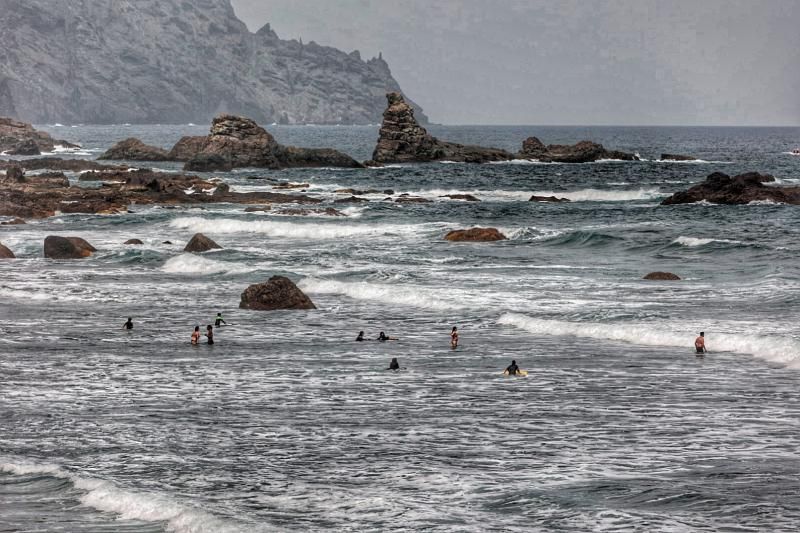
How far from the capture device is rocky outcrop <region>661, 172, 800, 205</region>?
3223 inches

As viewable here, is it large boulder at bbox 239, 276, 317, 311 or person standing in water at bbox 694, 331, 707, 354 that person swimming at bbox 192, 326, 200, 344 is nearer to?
large boulder at bbox 239, 276, 317, 311

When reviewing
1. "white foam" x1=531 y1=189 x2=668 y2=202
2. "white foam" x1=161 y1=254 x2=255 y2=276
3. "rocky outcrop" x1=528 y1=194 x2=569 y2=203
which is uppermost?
"white foam" x1=531 y1=189 x2=668 y2=202

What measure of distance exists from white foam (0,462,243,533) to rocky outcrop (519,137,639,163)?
5409 inches

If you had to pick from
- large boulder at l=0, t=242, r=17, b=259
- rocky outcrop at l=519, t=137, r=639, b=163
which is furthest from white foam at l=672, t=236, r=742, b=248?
rocky outcrop at l=519, t=137, r=639, b=163

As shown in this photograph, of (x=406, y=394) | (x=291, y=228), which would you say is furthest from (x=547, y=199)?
(x=406, y=394)

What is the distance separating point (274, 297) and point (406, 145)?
11252 centimetres

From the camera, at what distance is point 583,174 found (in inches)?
4966

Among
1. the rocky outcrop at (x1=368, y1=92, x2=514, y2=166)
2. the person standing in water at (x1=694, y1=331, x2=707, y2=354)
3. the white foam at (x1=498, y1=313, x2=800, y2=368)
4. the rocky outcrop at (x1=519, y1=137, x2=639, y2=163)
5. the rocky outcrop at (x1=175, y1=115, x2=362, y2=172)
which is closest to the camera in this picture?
the white foam at (x1=498, y1=313, x2=800, y2=368)

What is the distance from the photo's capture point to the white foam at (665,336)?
96.0 feet

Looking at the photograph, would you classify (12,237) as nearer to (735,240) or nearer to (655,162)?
(735,240)

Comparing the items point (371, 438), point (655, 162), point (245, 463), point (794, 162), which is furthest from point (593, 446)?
point (794, 162)

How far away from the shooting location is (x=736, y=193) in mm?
82875

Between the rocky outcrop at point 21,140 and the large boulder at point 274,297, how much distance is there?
136 metres

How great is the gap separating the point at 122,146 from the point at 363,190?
63159mm
